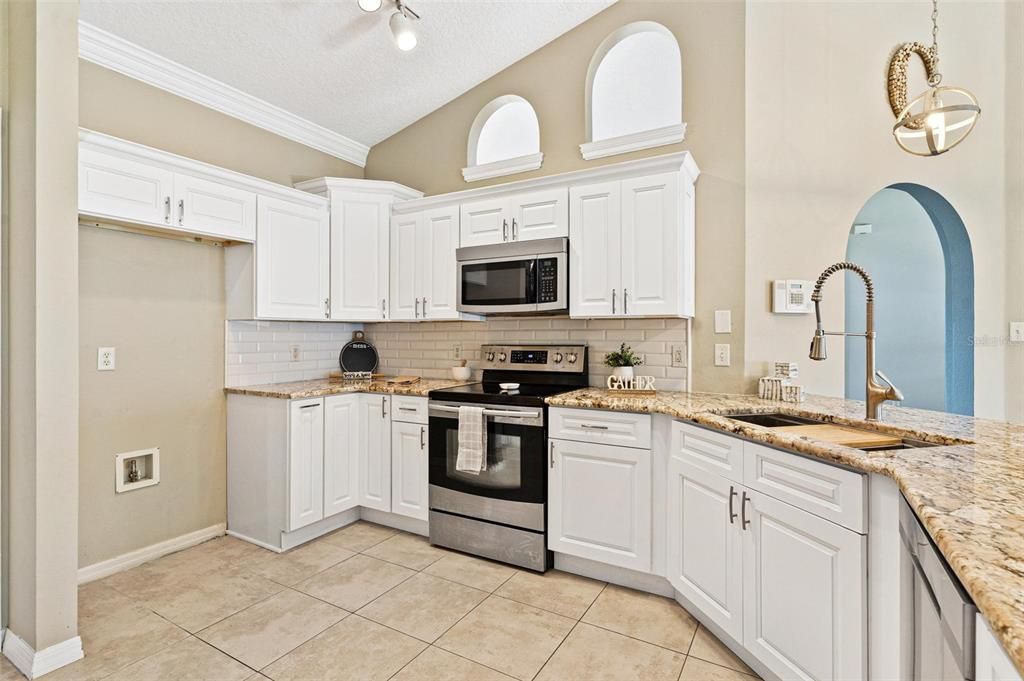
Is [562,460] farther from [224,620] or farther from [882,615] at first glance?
[224,620]

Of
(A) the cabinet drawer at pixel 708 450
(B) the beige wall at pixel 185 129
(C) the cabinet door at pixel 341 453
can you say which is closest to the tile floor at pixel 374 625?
(C) the cabinet door at pixel 341 453

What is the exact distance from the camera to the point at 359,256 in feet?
12.1

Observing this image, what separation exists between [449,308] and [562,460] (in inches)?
52.4

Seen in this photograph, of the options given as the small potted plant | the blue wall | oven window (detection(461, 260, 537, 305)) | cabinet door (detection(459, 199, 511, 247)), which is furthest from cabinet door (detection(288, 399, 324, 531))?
the blue wall

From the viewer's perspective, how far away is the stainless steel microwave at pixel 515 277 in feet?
10.1

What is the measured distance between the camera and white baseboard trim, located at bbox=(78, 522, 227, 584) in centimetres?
270

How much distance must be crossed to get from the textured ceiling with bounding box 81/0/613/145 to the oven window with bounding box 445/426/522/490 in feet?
7.98

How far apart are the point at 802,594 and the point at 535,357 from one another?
2026 millimetres

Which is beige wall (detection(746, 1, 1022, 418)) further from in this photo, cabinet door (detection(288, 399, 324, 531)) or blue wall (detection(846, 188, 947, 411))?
cabinet door (detection(288, 399, 324, 531))

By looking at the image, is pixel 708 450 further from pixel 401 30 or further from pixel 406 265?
pixel 401 30

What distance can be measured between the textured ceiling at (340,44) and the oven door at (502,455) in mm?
2226

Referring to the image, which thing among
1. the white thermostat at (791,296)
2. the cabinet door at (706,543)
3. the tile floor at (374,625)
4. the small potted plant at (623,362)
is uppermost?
the white thermostat at (791,296)

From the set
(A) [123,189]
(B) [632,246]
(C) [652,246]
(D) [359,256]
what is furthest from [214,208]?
(C) [652,246]

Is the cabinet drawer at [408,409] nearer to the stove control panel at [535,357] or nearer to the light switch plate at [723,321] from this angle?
the stove control panel at [535,357]
